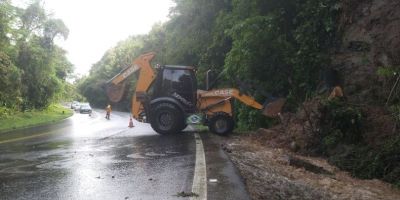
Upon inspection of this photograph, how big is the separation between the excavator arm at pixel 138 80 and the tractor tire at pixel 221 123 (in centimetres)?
317

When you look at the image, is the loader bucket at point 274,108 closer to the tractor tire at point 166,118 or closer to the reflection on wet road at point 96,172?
the tractor tire at point 166,118

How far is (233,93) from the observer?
746 inches

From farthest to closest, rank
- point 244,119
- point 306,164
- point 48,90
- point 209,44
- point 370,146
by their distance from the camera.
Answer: point 48,90 → point 209,44 → point 244,119 → point 370,146 → point 306,164

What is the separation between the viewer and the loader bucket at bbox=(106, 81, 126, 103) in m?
20.8

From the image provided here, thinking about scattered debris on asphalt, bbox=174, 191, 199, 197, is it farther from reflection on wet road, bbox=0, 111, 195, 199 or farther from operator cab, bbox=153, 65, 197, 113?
operator cab, bbox=153, 65, 197, 113

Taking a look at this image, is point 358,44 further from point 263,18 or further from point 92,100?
point 92,100

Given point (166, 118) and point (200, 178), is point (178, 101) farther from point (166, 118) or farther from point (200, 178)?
point (200, 178)

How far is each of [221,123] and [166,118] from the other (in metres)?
2.18

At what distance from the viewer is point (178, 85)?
1931cm

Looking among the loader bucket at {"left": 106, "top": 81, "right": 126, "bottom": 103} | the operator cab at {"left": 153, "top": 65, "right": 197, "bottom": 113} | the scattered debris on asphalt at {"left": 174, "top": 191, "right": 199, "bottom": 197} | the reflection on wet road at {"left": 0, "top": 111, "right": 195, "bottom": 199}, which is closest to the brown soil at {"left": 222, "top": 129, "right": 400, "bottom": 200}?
the scattered debris on asphalt at {"left": 174, "top": 191, "right": 199, "bottom": 197}

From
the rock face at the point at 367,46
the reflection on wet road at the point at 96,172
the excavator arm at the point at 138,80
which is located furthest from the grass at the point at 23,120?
the rock face at the point at 367,46

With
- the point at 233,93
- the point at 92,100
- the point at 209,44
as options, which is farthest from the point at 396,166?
the point at 92,100

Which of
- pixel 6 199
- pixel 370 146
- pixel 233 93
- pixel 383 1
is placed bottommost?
pixel 6 199

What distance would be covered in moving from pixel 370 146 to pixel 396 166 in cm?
143
